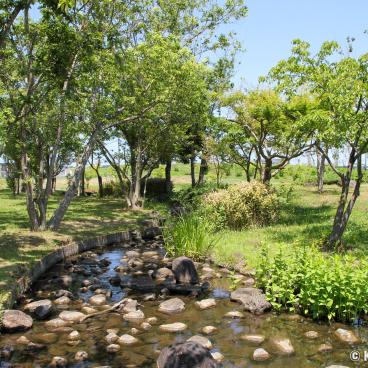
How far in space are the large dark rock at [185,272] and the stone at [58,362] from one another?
17.0 ft

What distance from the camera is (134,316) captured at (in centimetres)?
930

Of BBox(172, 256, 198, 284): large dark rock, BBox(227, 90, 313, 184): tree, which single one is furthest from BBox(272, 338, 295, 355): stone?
BBox(227, 90, 313, 184): tree

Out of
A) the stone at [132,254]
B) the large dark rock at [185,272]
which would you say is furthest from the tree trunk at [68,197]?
the large dark rock at [185,272]

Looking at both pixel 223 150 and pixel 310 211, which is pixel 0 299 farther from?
pixel 223 150

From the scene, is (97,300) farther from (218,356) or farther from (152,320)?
(218,356)

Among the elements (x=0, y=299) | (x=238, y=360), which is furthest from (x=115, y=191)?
(x=238, y=360)

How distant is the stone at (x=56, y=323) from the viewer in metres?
8.71

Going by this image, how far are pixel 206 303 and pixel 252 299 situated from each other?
3.46 feet

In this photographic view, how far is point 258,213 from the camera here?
744 inches

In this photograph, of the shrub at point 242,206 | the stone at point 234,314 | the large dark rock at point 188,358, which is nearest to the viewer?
the large dark rock at point 188,358

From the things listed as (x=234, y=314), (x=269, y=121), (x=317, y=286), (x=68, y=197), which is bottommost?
(x=234, y=314)

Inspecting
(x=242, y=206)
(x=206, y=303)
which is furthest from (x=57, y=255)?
(x=242, y=206)

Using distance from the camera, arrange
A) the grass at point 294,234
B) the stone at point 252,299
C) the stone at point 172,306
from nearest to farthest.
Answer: the stone at point 252,299 < the stone at point 172,306 < the grass at point 294,234

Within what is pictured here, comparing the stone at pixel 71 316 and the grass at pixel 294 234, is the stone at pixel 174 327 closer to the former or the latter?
the stone at pixel 71 316
